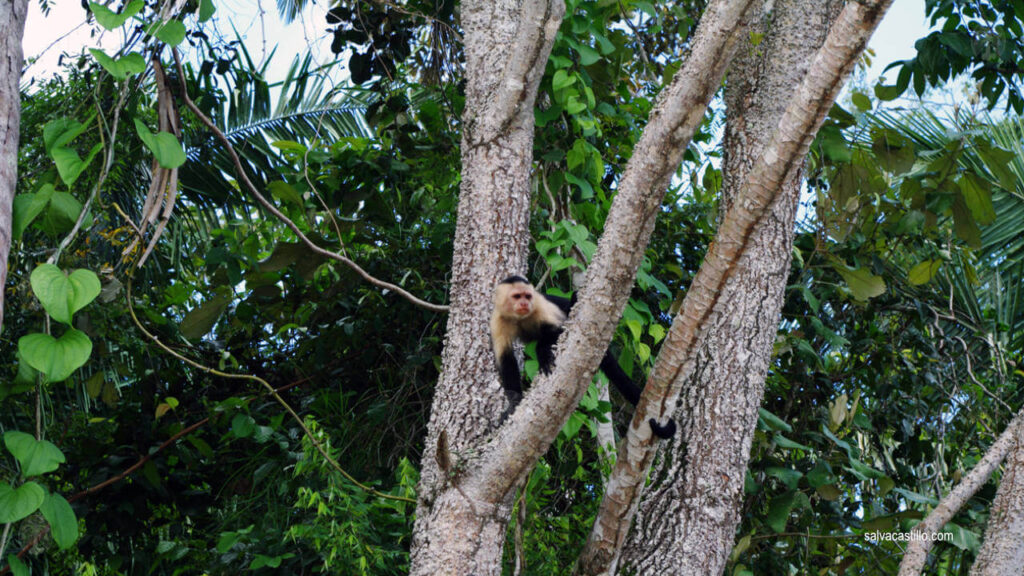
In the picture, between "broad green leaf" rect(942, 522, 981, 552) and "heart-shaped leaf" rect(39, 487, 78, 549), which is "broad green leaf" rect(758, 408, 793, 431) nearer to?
"broad green leaf" rect(942, 522, 981, 552)

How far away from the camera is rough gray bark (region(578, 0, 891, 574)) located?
7.16 feet

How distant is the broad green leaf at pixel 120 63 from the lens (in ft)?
7.73

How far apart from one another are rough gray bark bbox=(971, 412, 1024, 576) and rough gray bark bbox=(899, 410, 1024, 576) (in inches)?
2.7

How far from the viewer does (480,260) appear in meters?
3.01

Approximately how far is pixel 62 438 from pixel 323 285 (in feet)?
5.18

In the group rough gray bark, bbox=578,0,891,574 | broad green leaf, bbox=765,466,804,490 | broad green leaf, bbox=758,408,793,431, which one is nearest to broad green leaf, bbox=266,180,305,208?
rough gray bark, bbox=578,0,891,574

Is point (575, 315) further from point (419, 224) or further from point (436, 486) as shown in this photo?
point (419, 224)

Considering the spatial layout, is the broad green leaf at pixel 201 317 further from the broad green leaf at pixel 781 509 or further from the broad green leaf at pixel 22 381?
the broad green leaf at pixel 781 509

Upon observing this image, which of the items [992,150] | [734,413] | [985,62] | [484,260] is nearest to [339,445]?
[484,260]

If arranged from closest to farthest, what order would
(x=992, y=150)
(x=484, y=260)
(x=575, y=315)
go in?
(x=575, y=315) < (x=484, y=260) < (x=992, y=150)

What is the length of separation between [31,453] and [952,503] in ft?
9.23

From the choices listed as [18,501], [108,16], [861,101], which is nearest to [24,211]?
[108,16]

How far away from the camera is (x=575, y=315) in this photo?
7.74ft

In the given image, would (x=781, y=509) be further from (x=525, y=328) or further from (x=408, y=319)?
(x=408, y=319)
